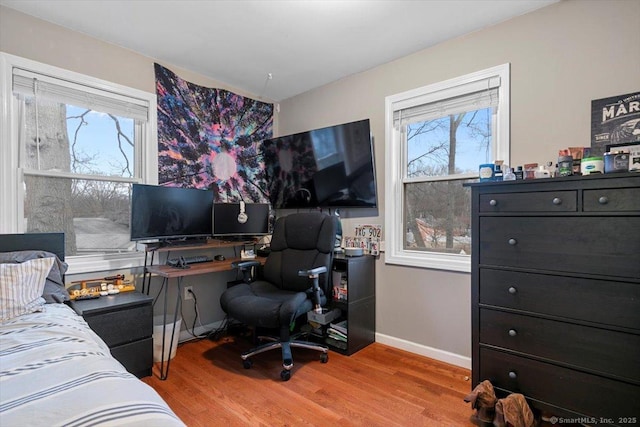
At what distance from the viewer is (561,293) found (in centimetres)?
159

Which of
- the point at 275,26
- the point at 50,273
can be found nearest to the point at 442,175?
the point at 275,26

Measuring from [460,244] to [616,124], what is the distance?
1214 millimetres

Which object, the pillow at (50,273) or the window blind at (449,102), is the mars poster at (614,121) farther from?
the pillow at (50,273)

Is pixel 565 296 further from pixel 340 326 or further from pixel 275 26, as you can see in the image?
pixel 275 26

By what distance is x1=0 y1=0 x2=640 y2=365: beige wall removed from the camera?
193 centimetres

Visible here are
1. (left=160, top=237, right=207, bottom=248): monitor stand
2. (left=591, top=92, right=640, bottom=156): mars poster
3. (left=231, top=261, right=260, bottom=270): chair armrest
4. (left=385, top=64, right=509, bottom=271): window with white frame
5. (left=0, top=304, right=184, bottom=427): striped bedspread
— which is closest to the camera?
(left=0, top=304, right=184, bottom=427): striped bedspread

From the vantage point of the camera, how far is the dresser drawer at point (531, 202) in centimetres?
157

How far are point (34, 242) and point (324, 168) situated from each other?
226 centimetres

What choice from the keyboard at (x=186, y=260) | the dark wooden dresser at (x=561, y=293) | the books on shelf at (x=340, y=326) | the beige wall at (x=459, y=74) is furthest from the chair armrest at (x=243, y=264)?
the dark wooden dresser at (x=561, y=293)

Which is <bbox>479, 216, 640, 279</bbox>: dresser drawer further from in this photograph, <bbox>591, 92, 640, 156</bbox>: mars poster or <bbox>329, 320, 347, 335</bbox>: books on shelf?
<bbox>329, 320, 347, 335</bbox>: books on shelf

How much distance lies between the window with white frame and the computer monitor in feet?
A: 4.18

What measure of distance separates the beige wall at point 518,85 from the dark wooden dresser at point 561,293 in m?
0.65

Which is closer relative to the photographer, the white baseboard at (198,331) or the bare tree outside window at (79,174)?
the bare tree outside window at (79,174)

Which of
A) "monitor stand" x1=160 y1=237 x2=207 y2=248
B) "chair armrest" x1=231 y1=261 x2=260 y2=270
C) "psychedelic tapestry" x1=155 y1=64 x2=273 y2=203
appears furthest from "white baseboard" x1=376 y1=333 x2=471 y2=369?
"psychedelic tapestry" x1=155 y1=64 x2=273 y2=203
